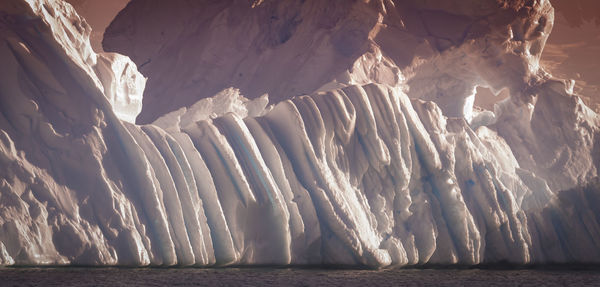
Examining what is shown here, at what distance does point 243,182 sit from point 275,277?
0.91 m

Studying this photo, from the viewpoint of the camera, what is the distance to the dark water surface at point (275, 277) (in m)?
3.25

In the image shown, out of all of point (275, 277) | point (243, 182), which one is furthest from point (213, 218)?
point (275, 277)

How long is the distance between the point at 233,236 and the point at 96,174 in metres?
1.13

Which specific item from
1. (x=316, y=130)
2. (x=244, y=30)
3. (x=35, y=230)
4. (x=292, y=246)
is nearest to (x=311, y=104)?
(x=316, y=130)

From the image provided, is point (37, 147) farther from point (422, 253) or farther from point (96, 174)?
point (422, 253)

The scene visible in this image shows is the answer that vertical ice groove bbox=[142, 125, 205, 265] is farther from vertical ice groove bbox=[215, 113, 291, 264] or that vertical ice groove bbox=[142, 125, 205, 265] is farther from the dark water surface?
vertical ice groove bbox=[215, 113, 291, 264]

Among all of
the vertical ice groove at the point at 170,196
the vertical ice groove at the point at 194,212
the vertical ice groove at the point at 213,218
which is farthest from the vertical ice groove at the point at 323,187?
the vertical ice groove at the point at 170,196

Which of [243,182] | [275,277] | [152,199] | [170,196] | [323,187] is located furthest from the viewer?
[323,187]

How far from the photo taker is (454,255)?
5.39m

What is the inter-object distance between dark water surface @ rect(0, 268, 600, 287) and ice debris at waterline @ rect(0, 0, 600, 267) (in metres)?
0.19

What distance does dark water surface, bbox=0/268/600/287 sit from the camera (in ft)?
10.6

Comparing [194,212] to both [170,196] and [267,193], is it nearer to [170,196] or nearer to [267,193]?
[170,196]

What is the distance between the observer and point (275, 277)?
3.85 meters

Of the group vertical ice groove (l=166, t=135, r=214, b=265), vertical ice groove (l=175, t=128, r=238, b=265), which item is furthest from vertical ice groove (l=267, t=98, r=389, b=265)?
vertical ice groove (l=166, t=135, r=214, b=265)
